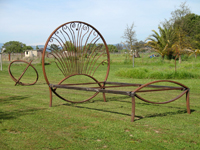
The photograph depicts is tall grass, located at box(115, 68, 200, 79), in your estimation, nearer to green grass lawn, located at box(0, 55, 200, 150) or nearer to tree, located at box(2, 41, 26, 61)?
green grass lawn, located at box(0, 55, 200, 150)

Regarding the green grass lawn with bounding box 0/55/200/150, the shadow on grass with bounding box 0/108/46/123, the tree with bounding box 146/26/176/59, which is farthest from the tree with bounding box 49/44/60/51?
the tree with bounding box 146/26/176/59

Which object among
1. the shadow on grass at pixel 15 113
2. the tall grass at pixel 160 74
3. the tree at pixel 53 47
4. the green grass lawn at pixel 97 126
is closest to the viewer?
the green grass lawn at pixel 97 126

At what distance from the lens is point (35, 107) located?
5195 mm

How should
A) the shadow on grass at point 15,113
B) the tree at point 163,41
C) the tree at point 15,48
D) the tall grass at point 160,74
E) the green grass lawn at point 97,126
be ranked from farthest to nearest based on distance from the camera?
the tree at point 15,48, the tree at point 163,41, the tall grass at point 160,74, the shadow on grass at point 15,113, the green grass lawn at point 97,126

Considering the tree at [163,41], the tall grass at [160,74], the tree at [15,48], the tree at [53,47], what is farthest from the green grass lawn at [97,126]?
the tree at [15,48]

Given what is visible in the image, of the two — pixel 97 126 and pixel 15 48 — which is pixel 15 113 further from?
pixel 15 48

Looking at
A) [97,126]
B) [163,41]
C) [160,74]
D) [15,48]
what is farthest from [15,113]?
[15,48]

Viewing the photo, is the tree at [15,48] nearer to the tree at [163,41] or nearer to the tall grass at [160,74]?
the tree at [163,41]

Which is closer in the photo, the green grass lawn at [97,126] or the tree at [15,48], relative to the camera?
the green grass lawn at [97,126]

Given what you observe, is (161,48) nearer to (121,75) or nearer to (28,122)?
(121,75)

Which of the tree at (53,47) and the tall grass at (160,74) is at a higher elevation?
the tree at (53,47)

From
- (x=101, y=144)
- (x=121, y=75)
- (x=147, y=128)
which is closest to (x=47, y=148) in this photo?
(x=101, y=144)

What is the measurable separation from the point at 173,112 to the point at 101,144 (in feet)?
7.26

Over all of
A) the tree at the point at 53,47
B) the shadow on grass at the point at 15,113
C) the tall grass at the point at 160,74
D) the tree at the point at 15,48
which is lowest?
the shadow on grass at the point at 15,113
